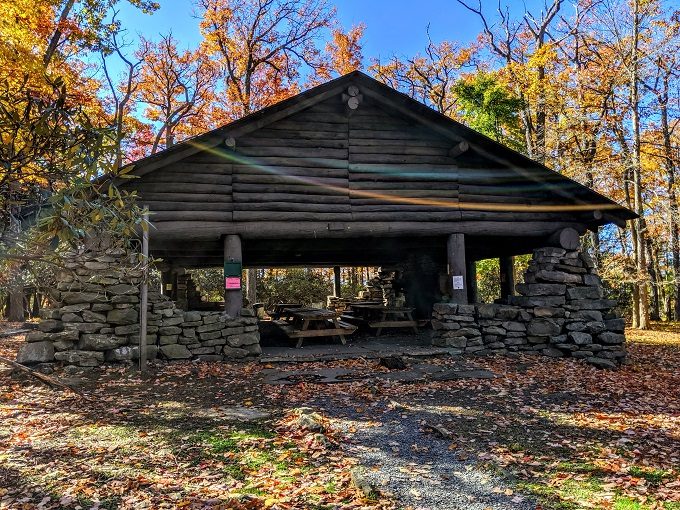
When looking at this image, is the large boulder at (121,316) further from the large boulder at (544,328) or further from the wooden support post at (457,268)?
the large boulder at (544,328)

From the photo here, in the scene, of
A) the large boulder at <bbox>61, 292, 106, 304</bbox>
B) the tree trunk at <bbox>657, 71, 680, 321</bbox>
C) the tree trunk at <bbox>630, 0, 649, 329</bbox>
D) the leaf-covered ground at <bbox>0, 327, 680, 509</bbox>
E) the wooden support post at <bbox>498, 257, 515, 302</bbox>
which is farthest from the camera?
the tree trunk at <bbox>657, 71, 680, 321</bbox>

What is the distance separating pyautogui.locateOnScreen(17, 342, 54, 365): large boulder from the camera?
7.65 metres

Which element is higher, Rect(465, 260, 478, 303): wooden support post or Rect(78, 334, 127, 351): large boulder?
Rect(465, 260, 478, 303): wooden support post

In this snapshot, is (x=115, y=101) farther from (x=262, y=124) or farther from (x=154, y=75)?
(x=262, y=124)

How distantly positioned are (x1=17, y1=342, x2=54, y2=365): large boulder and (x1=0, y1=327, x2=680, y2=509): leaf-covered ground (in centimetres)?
39

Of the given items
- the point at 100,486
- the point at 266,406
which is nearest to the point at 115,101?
the point at 266,406

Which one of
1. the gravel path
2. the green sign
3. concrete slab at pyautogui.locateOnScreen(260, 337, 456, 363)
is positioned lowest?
the gravel path

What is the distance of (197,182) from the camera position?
354 inches

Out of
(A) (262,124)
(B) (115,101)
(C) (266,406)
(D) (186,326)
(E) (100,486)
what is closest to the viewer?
(E) (100,486)

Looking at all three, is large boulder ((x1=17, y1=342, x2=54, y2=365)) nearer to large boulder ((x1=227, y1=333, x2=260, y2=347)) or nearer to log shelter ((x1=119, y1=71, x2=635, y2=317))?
log shelter ((x1=119, y1=71, x2=635, y2=317))

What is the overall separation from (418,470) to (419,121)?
7.75 meters

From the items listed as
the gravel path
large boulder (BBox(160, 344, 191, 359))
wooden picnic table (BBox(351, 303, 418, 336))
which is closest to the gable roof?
large boulder (BBox(160, 344, 191, 359))

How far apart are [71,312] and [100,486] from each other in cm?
544

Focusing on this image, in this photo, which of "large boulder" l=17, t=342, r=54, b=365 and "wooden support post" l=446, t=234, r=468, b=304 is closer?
"large boulder" l=17, t=342, r=54, b=365
